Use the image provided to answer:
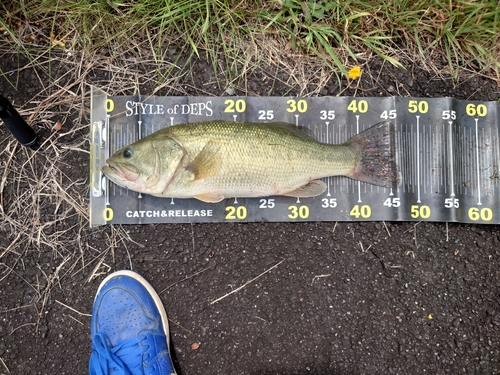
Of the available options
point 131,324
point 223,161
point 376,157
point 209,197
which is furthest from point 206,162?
point 131,324

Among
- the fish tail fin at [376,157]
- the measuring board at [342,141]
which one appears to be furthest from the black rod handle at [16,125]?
the fish tail fin at [376,157]

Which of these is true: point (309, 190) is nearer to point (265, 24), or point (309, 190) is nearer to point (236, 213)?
point (236, 213)

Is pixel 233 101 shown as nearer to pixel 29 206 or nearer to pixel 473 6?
pixel 29 206

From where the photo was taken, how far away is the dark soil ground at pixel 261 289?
10.5 ft

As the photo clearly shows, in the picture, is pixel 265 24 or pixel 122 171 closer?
pixel 122 171

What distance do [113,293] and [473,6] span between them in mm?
3965

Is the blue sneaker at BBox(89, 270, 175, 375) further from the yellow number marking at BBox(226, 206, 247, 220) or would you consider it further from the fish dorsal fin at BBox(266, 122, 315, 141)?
the fish dorsal fin at BBox(266, 122, 315, 141)

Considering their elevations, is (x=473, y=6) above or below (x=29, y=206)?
above

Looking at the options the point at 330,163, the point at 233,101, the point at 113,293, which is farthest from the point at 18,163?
the point at 330,163

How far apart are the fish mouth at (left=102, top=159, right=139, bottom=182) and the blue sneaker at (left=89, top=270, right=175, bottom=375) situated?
0.87 metres

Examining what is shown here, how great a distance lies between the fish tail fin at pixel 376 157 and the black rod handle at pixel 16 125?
262cm

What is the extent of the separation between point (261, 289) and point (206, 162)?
48.1 inches

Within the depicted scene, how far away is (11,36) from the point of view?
10.8ft

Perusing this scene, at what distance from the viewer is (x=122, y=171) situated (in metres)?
2.85
